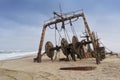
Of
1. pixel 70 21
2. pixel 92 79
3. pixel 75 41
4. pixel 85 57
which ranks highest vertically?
pixel 70 21

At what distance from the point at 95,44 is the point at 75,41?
246 cm

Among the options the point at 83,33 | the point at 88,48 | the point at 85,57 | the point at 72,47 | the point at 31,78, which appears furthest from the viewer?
the point at 83,33

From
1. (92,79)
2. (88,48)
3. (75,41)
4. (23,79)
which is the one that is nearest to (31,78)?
(23,79)

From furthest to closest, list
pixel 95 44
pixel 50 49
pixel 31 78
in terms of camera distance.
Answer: pixel 50 49 < pixel 95 44 < pixel 31 78

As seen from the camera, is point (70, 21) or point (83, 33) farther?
point (83, 33)

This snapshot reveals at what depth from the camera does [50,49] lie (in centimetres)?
1966

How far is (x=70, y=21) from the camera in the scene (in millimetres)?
18266

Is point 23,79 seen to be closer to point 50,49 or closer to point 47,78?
point 47,78

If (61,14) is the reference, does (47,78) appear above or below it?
below

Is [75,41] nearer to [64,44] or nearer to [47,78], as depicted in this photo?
[64,44]

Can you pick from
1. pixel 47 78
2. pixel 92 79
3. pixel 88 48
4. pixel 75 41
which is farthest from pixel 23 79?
pixel 88 48

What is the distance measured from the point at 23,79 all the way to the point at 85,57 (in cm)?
→ 1229

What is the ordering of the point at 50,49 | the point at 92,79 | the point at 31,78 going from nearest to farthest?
1. the point at 92,79
2. the point at 31,78
3. the point at 50,49

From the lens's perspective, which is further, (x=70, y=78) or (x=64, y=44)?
(x=64, y=44)
